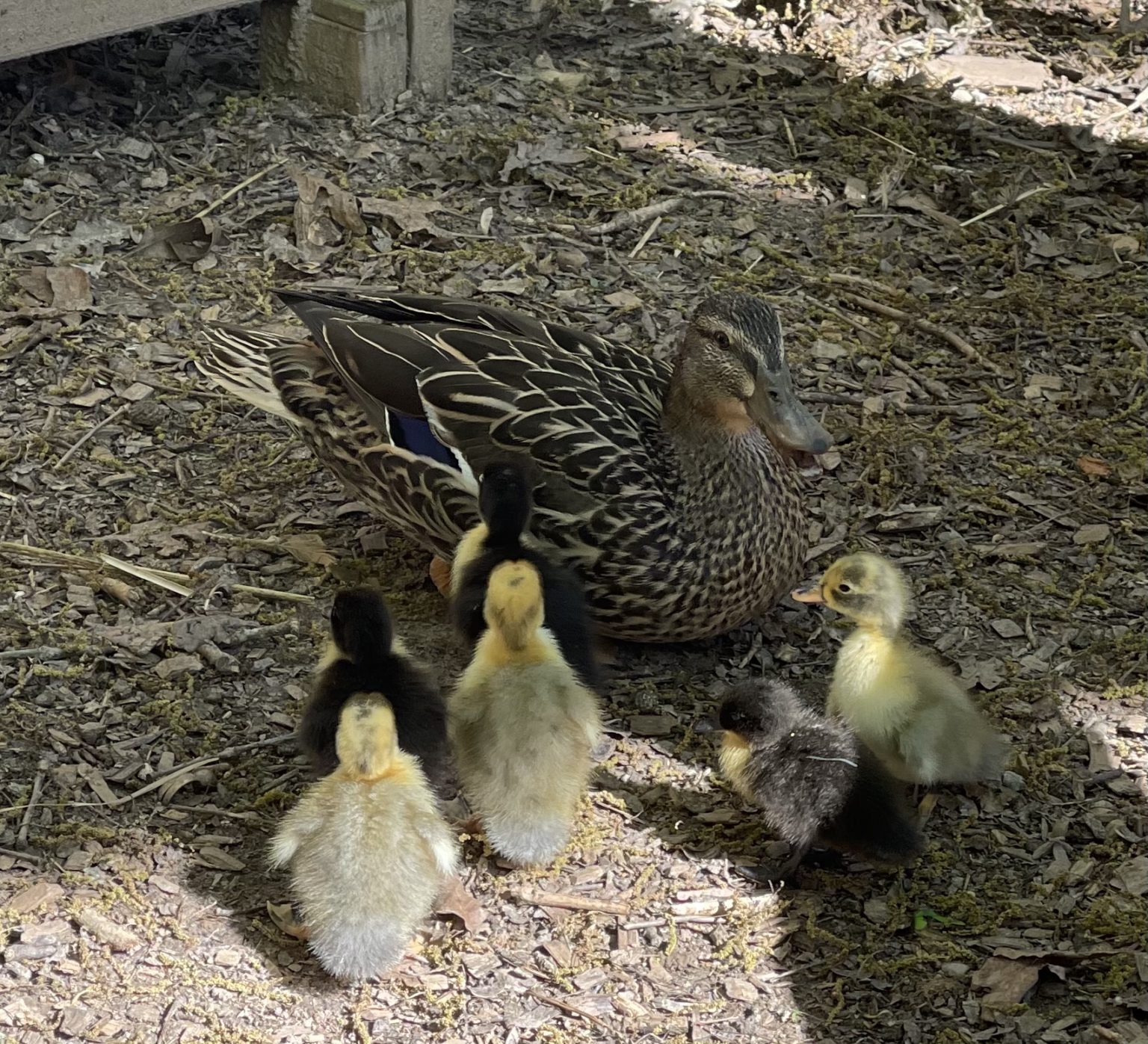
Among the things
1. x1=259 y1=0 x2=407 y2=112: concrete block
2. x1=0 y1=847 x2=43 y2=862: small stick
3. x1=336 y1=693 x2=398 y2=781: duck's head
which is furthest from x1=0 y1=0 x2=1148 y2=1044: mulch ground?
x1=336 y1=693 x2=398 y2=781: duck's head

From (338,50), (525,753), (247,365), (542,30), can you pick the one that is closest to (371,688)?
(525,753)

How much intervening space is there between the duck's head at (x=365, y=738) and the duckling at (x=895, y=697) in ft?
3.83

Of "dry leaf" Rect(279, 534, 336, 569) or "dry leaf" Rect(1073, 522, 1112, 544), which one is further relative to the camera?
"dry leaf" Rect(1073, 522, 1112, 544)

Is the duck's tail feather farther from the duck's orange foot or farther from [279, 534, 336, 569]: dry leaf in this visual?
the duck's orange foot

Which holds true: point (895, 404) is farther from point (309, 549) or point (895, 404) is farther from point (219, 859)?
point (219, 859)

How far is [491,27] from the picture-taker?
24.3ft

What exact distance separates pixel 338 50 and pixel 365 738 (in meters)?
4.09

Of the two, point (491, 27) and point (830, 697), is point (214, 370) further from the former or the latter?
point (491, 27)

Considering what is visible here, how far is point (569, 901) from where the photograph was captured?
3.48 meters

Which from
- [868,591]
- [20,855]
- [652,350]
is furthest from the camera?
[652,350]

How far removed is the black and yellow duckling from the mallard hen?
602 millimetres

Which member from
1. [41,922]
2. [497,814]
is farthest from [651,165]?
[41,922]

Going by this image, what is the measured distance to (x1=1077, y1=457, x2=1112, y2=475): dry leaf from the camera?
4898 mm

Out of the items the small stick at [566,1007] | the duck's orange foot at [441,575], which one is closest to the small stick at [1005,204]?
the duck's orange foot at [441,575]
